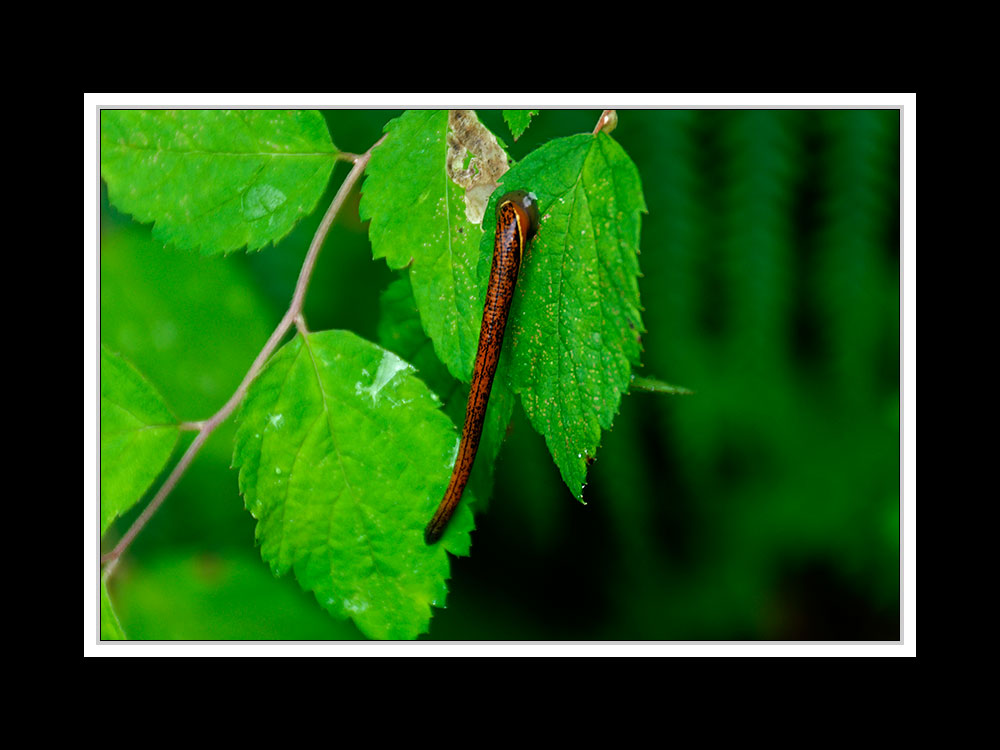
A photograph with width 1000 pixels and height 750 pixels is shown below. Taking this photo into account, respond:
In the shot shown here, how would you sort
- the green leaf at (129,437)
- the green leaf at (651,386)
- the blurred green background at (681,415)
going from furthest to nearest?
the blurred green background at (681,415) < the green leaf at (129,437) < the green leaf at (651,386)

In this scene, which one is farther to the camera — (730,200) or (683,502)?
(683,502)

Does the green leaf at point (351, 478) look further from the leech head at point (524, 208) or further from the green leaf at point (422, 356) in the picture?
the leech head at point (524, 208)

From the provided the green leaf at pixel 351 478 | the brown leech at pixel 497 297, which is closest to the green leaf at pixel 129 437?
the green leaf at pixel 351 478

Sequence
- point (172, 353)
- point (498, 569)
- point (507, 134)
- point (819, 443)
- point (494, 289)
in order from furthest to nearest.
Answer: point (819, 443)
point (498, 569)
point (172, 353)
point (507, 134)
point (494, 289)

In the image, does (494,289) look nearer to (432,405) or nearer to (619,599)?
(432,405)

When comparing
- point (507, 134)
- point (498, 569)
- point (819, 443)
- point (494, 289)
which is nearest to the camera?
point (494, 289)

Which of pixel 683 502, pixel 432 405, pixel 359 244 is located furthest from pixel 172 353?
pixel 683 502
